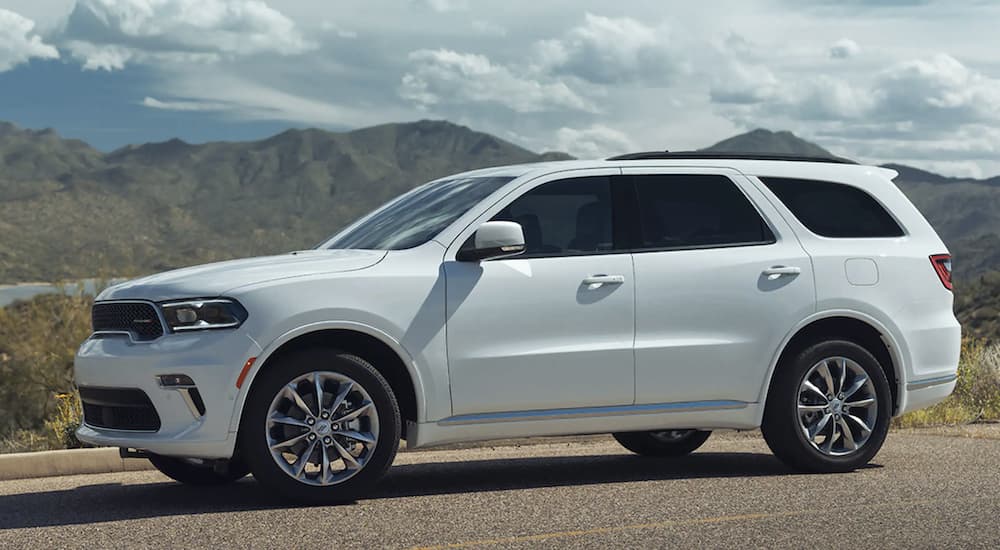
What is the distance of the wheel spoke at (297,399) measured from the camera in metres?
7.46

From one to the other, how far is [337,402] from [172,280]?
1120 mm

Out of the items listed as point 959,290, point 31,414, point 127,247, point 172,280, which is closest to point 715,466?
point 172,280

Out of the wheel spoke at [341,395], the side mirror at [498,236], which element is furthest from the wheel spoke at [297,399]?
the side mirror at [498,236]

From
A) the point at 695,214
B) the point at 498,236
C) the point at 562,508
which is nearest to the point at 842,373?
the point at 695,214

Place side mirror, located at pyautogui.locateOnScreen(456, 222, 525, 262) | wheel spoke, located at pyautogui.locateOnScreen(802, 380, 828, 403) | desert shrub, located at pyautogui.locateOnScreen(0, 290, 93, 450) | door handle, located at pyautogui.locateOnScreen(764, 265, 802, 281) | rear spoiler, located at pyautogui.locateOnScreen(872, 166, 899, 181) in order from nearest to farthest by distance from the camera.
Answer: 1. side mirror, located at pyautogui.locateOnScreen(456, 222, 525, 262)
2. door handle, located at pyautogui.locateOnScreen(764, 265, 802, 281)
3. wheel spoke, located at pyautogui.locateOnScreen(802, 380, 828, 403)
4. rear spoiler, located at pyautogui.locateOnScreen(872, 166, 899, 181)
5. desert shrub, located at pyautogui.locateOnScreen(0, 290, 93, 450)

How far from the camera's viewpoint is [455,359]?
25.6 ft

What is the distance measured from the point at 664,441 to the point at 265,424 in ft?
11.7

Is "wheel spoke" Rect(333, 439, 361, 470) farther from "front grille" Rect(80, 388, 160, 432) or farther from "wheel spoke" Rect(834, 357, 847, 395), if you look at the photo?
"wheel spoke" Rect(834, 357, 847, 395)

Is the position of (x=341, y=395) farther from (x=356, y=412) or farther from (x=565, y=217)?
(x=565, y=217)

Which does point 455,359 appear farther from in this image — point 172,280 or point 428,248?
point 172,280

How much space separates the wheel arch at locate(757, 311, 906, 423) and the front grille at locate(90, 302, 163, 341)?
3.76m

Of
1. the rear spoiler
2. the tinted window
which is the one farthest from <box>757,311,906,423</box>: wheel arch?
the rear spoiler

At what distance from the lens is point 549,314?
8.00 metres

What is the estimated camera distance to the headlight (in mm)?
7348
